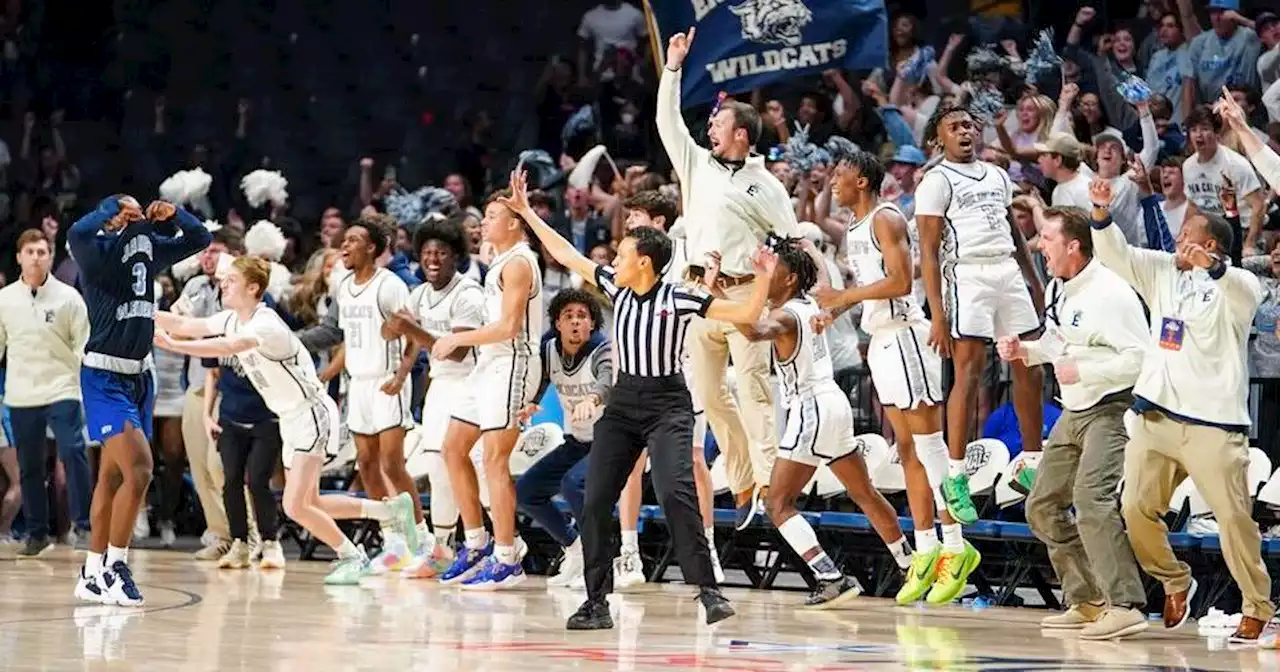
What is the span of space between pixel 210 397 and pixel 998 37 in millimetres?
6608

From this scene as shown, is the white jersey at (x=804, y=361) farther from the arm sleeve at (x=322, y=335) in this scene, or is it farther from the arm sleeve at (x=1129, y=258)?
the arm sleeve at (x=322, y=335)

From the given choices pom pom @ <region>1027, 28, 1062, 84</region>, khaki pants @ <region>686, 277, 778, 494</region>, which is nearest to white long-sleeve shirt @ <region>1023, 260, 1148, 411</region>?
khaki pants @ <region>686, 277, 778, 494</region>

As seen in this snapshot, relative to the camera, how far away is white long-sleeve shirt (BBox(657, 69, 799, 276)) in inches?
426

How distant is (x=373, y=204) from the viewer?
18.5 meters

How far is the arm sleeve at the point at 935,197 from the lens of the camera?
10.4 metres

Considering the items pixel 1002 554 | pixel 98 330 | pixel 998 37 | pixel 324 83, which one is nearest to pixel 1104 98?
pixel 998 37

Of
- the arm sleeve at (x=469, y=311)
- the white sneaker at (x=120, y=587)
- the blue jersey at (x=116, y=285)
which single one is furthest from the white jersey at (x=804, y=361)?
the white sneaker at (x=120, y=587)

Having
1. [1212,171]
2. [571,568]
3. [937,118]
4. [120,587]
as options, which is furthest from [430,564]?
[1212,171]

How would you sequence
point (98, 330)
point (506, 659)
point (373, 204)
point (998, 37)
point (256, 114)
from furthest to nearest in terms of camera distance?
point (256, 114) → point (373, 204) → point (998, 37) → point (98, 330) → point (506, 659)

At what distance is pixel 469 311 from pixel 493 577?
1605 mm

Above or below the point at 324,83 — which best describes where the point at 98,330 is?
below

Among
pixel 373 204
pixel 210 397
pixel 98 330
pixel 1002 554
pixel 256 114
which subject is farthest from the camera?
pixel 256 114

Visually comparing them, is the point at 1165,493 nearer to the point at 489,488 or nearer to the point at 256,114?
the point at 489,488

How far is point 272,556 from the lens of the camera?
43.9 ft
